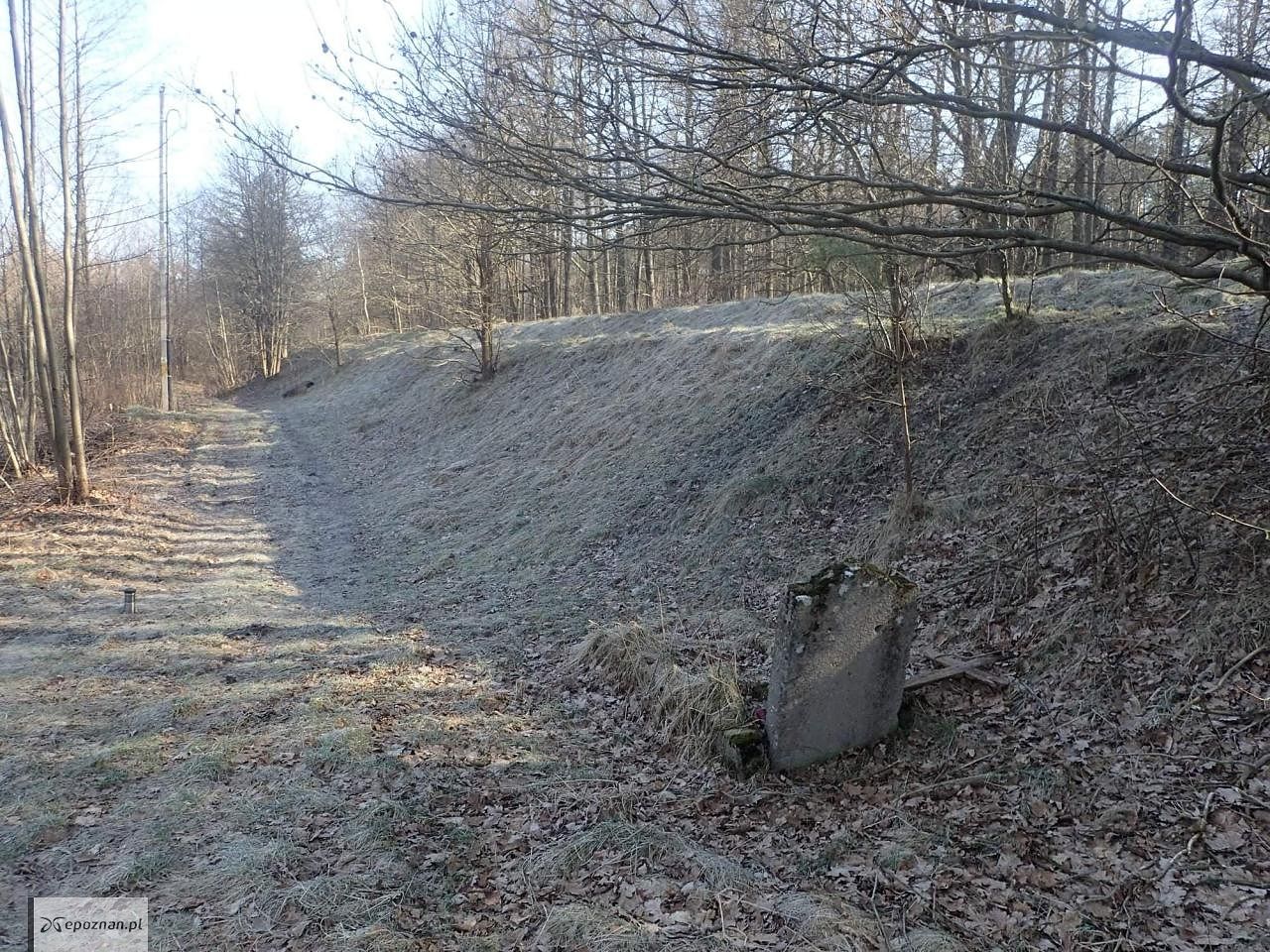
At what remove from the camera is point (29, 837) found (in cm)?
424

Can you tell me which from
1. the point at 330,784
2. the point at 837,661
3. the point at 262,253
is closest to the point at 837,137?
the point at 837,661

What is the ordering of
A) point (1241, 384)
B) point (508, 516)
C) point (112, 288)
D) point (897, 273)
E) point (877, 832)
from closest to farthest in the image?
1. point (877, 832)
2. point (1241, 384)
3. point (897, 273)
4. point (508, 516)
5. point (112, 288)

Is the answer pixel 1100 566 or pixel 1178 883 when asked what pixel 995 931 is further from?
pixel 1100 566

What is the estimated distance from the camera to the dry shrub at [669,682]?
200 inches

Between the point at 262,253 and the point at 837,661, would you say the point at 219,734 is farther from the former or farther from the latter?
the point at 262,253

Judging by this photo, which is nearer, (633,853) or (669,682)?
(633,853)

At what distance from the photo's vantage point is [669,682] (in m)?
5.56

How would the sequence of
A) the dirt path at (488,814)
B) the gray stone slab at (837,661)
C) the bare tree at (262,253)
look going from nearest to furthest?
the dirt path at (488,814) → the gray stone slab at (837,661) → the bare tree at (262,253)

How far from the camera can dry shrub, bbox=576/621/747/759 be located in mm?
5078

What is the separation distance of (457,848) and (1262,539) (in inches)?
205

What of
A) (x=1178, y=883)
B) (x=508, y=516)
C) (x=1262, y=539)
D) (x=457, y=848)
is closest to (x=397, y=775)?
(x=457, y=848)

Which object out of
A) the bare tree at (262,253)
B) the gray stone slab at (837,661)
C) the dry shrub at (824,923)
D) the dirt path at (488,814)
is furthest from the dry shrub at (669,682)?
the bare tree at (262,253)

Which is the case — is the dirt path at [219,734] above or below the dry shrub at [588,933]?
above

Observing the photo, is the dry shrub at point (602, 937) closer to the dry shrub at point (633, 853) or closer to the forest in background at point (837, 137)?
the dry shrub at point (633, 853)
